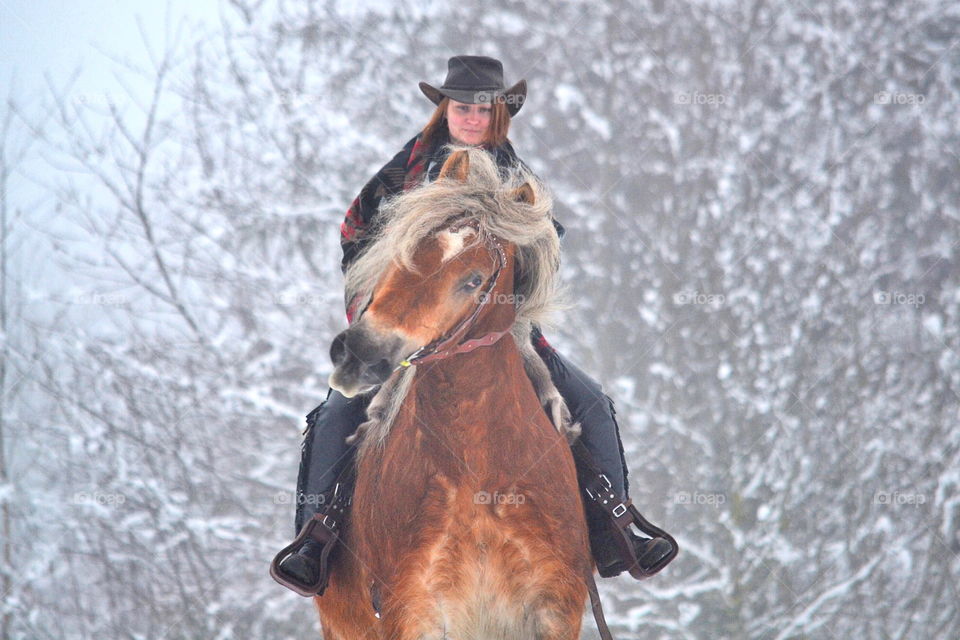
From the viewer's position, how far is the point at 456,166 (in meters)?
3.67

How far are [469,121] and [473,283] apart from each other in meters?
1.14

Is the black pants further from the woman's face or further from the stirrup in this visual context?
the woman's face

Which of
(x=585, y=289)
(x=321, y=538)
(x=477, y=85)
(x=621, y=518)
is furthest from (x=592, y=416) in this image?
(x=585, y=289)

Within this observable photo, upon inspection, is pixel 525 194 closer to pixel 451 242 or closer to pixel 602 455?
pixel 451 242

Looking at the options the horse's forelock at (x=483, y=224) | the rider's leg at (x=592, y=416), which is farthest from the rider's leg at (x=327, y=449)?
the rider's leg at (x=592, y=416)

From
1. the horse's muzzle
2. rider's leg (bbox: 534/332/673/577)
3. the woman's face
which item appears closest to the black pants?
rider's leg (bbox: 534/332/673/577)

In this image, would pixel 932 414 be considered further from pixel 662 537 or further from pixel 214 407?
pixel 662 537

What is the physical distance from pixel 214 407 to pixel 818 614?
7.45 meters

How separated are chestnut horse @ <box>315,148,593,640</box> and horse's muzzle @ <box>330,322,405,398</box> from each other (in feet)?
0.66

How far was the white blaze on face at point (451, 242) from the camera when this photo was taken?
11.0ft

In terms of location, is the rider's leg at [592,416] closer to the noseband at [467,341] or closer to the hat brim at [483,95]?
the noseband at [467,341]

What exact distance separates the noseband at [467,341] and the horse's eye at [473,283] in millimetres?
55

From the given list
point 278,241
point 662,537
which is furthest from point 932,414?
point 662,537

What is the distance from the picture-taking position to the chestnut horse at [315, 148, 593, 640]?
3424mm
